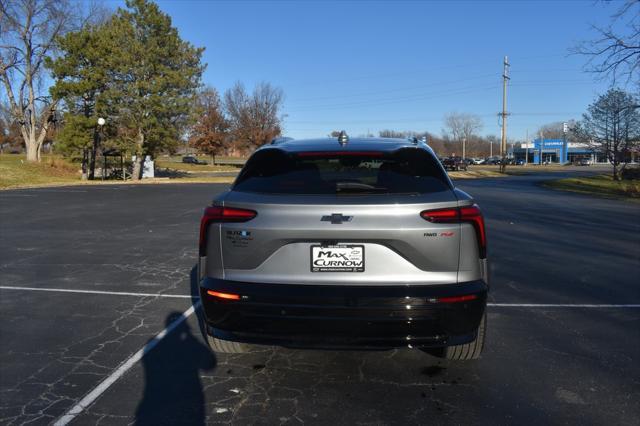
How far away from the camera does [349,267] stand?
10.1 feet

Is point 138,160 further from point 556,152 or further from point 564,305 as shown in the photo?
point 556,152

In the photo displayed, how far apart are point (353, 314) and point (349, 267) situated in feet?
0.93

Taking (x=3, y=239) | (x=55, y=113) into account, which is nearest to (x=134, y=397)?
(x=3, y=239)

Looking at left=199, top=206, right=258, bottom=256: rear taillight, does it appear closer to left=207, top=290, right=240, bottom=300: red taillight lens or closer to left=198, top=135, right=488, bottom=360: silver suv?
left=198, top=135, right=488, bottom=360: silver suv

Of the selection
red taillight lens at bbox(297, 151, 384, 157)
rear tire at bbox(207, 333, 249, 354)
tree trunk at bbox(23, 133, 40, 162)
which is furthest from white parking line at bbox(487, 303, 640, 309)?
tree trunk at bbox(23, 133, 40, 162)

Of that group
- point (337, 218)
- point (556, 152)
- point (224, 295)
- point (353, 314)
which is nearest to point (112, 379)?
point (224, 295)

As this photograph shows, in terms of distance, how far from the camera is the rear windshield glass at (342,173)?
325 cm

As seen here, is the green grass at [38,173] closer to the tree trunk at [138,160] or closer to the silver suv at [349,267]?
the tree trunk at [138,160]

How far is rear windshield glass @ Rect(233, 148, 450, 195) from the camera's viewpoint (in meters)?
3.25

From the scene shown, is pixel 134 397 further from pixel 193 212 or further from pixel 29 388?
pixel 193 212

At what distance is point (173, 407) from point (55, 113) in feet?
138

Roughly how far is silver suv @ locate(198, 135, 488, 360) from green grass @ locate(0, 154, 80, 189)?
91.2 feet

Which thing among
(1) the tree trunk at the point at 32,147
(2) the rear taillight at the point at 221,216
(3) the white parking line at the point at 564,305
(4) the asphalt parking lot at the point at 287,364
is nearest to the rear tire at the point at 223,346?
(4) the asphalt parking lot at the point at 287,364

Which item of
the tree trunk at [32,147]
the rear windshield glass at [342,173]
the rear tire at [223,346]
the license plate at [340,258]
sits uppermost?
the tree trunk at [32,147]
